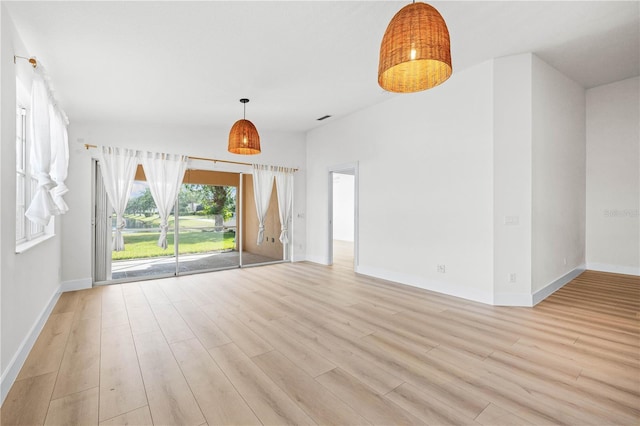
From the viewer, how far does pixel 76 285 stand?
4465 millimetres

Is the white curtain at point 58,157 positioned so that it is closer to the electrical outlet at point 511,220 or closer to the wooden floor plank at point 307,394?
the wooden floor plank at point 307,394

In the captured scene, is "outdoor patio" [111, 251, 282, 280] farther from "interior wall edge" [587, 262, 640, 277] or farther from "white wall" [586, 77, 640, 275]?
"white wall" [586, 77, 640, 275]

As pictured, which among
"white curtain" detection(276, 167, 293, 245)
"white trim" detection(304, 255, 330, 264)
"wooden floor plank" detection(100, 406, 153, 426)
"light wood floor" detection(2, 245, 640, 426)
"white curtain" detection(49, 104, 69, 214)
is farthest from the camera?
"white curtain" detection(276, 167, 293, 245)

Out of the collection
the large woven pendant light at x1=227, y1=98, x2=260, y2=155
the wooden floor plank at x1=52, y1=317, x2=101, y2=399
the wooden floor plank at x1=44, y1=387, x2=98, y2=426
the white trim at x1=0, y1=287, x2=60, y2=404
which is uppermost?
the large woven pendant light at x1=227, y1=98, x2=260, y2=155

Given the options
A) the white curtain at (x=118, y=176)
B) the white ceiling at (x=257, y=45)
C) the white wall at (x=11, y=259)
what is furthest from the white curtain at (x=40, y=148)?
the white curtain at (x=118, y=176)

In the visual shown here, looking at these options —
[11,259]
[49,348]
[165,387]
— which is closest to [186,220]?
[49,348]

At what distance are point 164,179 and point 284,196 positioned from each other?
2.56 metres

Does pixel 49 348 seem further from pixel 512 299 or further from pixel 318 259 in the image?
pixel 512 299

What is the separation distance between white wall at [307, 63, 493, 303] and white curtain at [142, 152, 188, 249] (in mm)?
3336

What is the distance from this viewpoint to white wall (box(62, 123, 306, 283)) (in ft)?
14.7

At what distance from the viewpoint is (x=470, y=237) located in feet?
12.8

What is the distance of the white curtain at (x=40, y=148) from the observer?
2523 millimetres

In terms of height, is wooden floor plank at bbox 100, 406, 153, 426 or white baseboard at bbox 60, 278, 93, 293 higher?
white baseboard at bbox 60, 278, 93, 293


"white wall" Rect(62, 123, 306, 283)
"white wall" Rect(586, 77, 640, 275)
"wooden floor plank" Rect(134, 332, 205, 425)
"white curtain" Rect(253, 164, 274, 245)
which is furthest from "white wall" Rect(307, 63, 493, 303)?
"wooden floor plank" Rect(134, 332, 205, 425)
